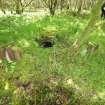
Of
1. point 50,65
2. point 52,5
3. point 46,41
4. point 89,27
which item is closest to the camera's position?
point 89,27

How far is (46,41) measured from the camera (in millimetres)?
4809

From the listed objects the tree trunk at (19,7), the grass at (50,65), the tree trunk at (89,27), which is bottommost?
the tree trunk at (19,7)

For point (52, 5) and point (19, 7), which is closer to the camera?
point (52, 5)

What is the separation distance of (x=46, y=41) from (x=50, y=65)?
2.42 ft

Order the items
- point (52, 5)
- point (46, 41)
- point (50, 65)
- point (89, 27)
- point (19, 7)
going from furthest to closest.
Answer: point (19, 7) < point (52, 5) < point (46, 41) < point (50, 65) < point (89, 27)

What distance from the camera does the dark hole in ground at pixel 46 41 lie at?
4.75 meters

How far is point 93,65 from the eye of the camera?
4430mm

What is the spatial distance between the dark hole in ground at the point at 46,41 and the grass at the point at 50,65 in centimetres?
6

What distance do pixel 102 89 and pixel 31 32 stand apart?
1.43m

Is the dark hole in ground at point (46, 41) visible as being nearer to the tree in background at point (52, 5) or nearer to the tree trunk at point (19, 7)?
the tree in background at point (52, 5)

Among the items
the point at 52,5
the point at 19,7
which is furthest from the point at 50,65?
the point at 19,7

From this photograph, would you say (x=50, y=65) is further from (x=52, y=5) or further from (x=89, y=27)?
(x=52, y=5)

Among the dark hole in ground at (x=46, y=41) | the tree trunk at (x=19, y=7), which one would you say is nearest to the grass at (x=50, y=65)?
the dark hole in ground at (x=46, y=41)

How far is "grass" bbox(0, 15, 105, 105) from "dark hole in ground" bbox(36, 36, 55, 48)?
61mm
